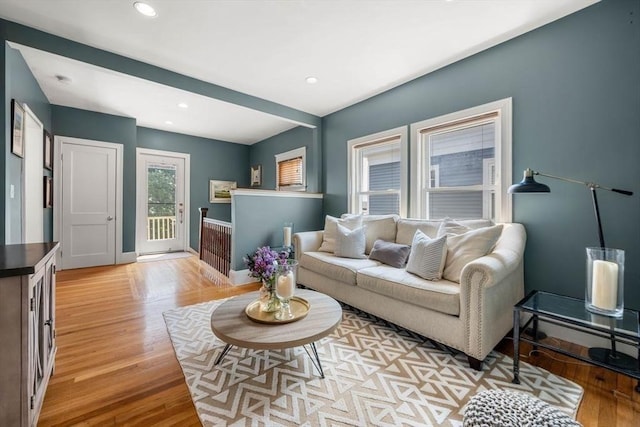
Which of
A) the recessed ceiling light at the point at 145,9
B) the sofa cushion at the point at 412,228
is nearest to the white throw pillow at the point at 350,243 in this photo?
the sofa cushion at the point at 412,228

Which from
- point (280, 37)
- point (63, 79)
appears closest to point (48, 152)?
point (63, 79)

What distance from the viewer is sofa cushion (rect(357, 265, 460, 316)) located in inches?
76.0

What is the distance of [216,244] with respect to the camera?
171 inches

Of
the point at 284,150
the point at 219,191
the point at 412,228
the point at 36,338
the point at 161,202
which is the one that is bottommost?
the point at 36,338

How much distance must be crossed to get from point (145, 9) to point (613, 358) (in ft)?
14.1

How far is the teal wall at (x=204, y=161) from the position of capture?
560 cm

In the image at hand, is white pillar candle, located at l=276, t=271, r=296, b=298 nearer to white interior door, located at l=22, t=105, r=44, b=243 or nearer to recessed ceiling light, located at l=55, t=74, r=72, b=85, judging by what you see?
white interior door, located at l=22, t=105, r=44, b=243

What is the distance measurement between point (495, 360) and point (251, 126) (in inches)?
199

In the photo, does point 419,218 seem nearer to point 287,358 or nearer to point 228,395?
point 287,358

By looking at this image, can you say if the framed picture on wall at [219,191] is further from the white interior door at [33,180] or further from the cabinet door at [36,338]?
the cabinet door at [36,338]

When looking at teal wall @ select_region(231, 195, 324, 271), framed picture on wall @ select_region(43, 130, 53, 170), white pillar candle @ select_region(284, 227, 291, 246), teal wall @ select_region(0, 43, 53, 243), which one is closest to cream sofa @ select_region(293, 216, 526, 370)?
white pillar candle @ select_region(284, 227, 291, 246)

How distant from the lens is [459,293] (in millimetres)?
1898

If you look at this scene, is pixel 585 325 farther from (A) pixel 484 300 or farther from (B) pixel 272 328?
(B) pixel 272 328

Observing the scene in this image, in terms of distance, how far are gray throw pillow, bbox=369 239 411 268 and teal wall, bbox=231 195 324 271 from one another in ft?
5.49
